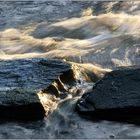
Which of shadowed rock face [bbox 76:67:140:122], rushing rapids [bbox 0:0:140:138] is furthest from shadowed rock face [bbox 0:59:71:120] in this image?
shadowed rock face [bbox 76:67:140:122]

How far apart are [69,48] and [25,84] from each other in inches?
85.1

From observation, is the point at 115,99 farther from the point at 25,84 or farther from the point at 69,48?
the point at 69,48

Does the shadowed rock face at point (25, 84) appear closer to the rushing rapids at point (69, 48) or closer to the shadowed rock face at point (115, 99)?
the rushing rapids at point (69, 48)

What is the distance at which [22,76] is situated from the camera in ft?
21.0

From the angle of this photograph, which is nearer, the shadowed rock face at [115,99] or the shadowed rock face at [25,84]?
the shadowed rock face at [115,99]

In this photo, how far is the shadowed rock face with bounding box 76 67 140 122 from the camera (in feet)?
17.8

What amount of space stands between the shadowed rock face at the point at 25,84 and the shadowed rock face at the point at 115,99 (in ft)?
1.82

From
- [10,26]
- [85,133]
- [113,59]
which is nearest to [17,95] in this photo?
[85,133]

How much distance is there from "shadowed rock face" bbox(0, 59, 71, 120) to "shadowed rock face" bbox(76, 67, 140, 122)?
0.56 meters

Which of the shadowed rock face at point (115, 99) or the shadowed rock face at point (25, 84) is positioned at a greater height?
the shadowed rock face at point (25, 84)

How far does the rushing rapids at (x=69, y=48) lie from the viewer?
17.8 feet

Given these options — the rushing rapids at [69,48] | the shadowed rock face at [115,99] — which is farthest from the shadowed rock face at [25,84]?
the shadowed rock face at [115,99]

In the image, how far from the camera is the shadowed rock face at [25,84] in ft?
18.3

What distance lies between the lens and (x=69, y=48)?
816 cm
